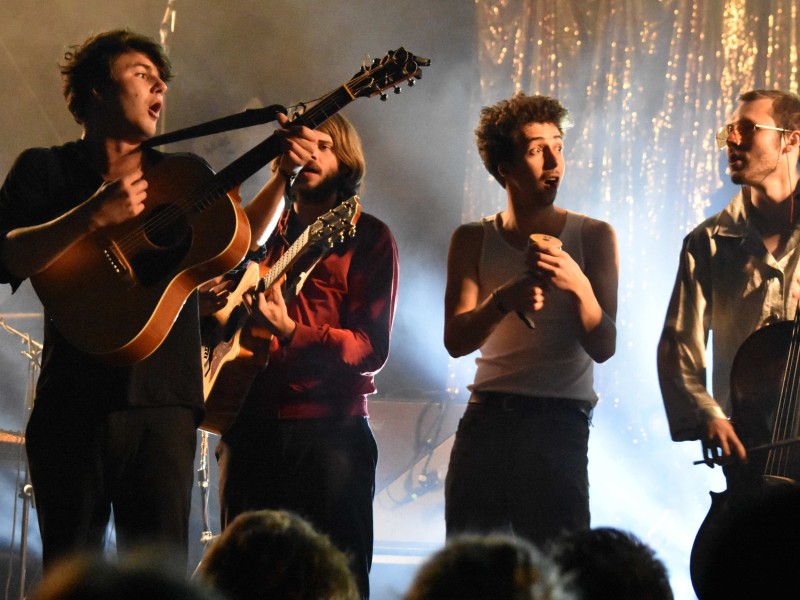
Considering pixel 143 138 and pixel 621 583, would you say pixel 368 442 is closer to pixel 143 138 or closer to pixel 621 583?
pixel 143 138

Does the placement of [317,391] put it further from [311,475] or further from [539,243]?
[539,243]

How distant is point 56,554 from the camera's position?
247 centimetres

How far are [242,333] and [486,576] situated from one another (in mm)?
2018

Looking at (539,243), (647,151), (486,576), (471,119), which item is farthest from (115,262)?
(471,119)

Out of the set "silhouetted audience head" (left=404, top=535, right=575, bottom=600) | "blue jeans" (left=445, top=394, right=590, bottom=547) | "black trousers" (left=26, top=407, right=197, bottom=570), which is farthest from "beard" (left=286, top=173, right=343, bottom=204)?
"silhouetted audience head" (left=404, top=535, right=575, bottom=600)

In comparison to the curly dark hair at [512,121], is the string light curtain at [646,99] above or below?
above

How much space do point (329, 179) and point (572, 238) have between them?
799 millimetres

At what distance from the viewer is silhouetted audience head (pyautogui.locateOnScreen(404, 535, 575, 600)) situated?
1168mm

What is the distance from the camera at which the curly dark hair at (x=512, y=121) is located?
3086mm

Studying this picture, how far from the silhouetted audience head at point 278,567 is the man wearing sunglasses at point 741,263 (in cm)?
166

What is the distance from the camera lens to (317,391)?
304 cm

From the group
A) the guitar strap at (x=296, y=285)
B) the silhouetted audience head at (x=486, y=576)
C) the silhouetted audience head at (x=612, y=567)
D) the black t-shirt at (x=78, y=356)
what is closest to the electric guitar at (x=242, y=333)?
the guitar strap at (x=296, y=285)

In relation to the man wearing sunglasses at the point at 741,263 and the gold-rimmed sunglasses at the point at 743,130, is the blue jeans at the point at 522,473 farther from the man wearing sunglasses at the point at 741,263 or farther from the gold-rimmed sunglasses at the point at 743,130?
the gold-rimmed sunglasses at the point at 743,130

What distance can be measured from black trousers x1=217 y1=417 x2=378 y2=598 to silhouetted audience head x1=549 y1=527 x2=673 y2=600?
4.72 ft
